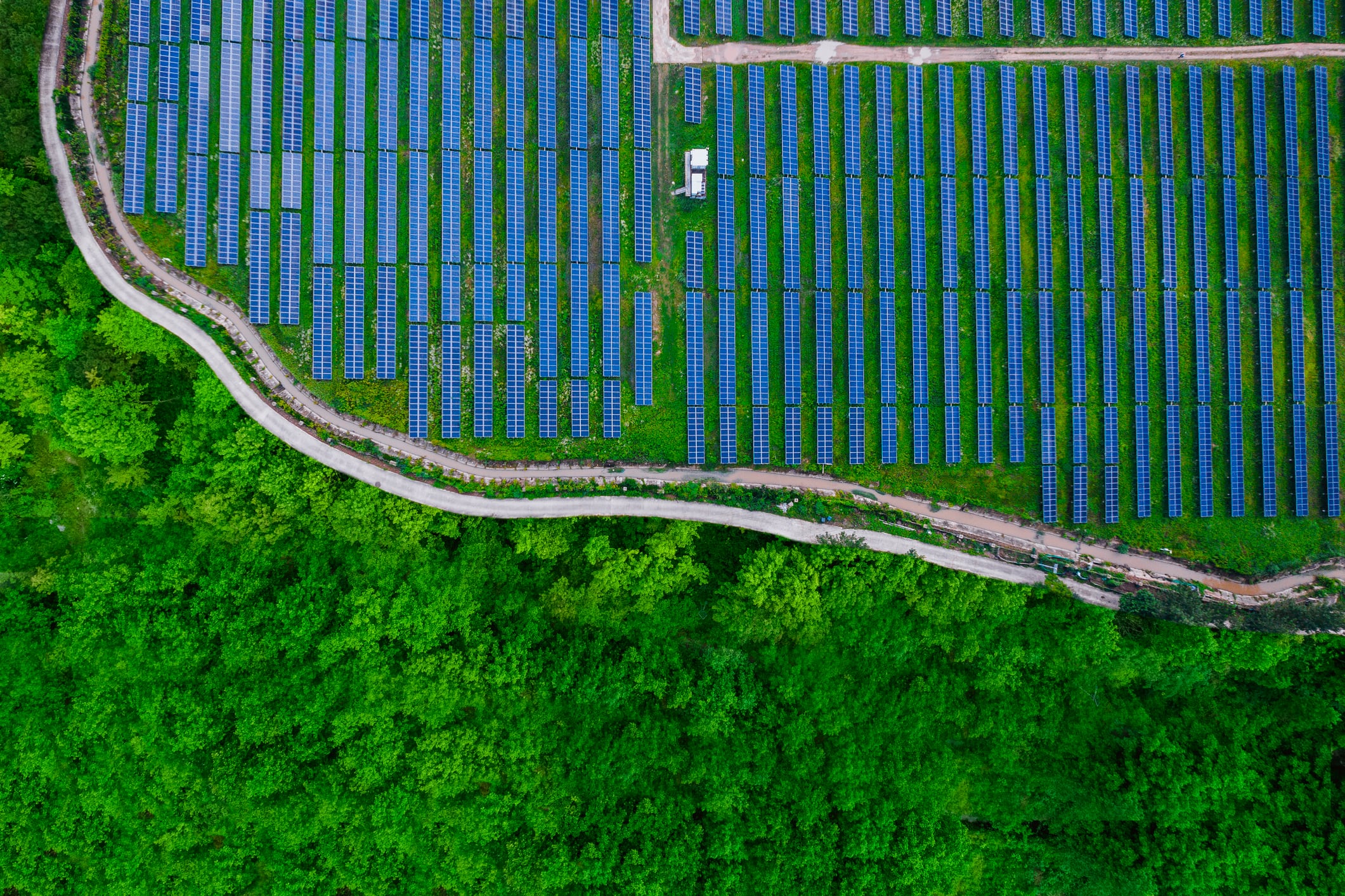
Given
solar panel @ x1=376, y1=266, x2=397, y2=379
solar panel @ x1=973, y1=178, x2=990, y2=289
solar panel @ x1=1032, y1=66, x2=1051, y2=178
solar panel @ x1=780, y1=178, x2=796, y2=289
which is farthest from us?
solar panel @ x1=1032, y1=66, x2=1051, y2=178

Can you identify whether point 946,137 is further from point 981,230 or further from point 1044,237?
point 1044,237

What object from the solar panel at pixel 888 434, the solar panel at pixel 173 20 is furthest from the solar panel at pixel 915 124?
the solar panel at pixel 173 20

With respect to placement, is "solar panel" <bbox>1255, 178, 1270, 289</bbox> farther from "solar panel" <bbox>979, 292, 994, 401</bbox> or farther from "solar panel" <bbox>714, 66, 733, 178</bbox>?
"solar panel" <bbox>714, 66, 733, 178</bbox>

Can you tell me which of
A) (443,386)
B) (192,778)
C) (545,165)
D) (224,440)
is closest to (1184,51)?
(545,165)

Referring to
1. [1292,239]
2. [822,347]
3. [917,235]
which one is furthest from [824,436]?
[1292,239]

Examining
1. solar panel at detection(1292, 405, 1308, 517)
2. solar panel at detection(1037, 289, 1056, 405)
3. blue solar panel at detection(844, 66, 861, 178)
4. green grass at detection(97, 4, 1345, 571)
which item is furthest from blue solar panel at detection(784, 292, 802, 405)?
solar panel at detection(1292, 405, 1308, 517)

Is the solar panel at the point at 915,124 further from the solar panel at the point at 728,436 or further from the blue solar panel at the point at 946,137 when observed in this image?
the solar panel at the point at 728,436
